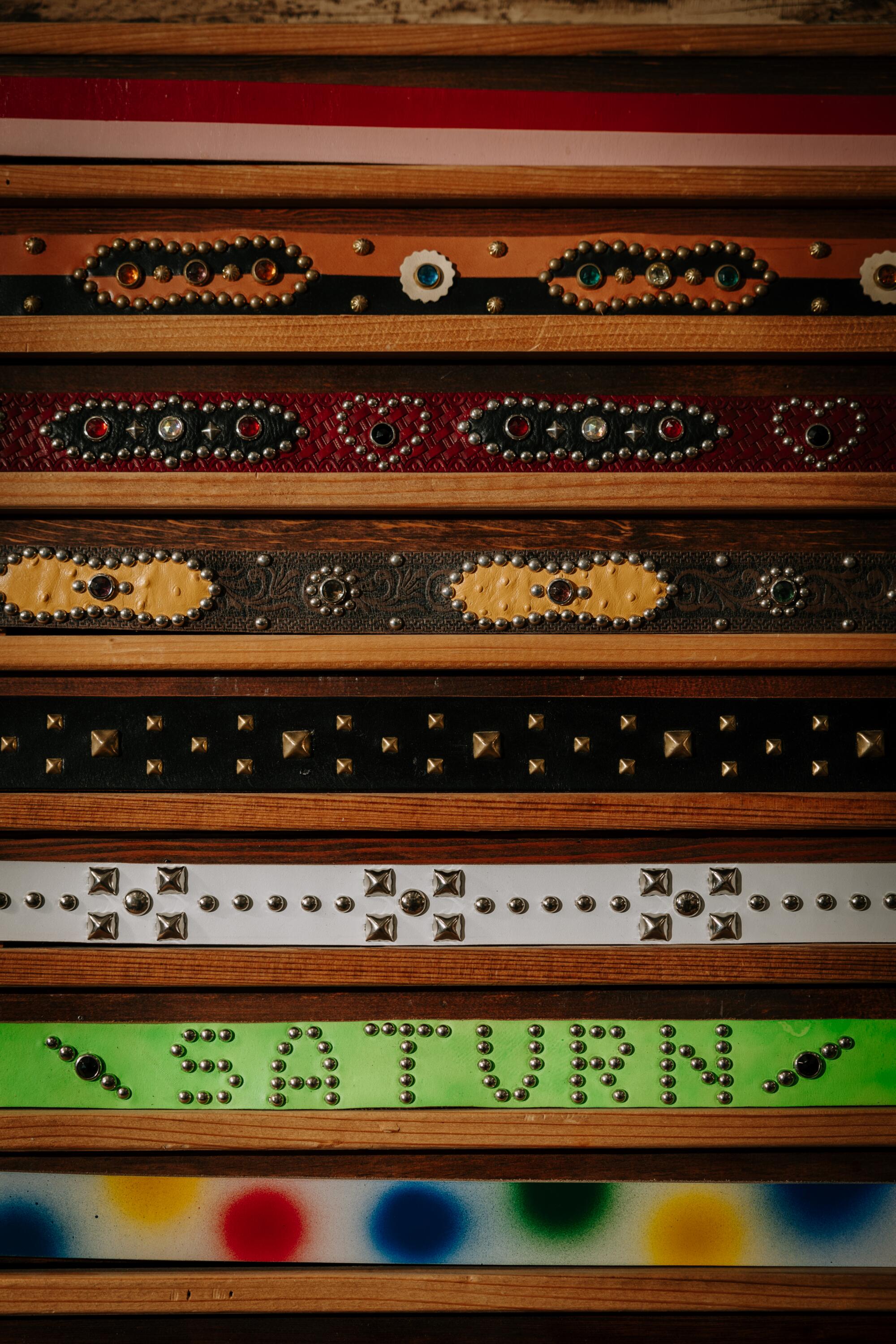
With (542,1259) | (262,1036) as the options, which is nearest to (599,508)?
(262,1036)

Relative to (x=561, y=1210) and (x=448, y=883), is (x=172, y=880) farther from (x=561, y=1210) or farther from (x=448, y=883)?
(x=561, y=1210)

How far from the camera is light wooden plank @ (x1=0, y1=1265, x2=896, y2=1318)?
1349 millimetres

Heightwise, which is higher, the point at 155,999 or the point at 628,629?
the point at 628,629

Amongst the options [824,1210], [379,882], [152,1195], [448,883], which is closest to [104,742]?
[379,882]

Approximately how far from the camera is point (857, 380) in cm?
148

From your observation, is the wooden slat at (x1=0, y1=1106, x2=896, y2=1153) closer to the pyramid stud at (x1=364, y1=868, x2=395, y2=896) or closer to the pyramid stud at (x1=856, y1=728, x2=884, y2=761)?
the pyramid stud at (x1=364, y1=868, x2=395, y2=896)

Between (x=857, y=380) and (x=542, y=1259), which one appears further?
(x=857, y=380)

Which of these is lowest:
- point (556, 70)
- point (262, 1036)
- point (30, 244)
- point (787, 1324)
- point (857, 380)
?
point (787, 1324)

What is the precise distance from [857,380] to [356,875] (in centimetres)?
124

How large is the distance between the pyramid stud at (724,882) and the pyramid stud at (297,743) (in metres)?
0.72

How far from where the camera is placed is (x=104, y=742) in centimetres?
142

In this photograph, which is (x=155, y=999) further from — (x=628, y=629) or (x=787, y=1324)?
(x=787, y=1324)

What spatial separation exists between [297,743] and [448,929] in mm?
404

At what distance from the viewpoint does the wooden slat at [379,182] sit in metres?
1.45
